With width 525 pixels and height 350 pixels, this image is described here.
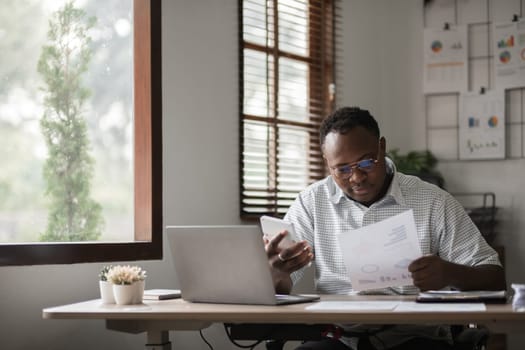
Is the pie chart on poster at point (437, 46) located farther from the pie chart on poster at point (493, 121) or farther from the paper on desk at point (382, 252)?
the paper on desk at point (382, 252)

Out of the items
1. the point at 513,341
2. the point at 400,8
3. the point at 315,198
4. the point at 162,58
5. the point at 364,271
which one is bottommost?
the point at 513,341

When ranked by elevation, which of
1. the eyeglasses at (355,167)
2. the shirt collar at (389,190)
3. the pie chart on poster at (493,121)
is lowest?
the shirt collar at (389,190)

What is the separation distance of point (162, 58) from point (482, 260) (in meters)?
1.63

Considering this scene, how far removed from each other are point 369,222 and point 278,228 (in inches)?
Answer: 17.1

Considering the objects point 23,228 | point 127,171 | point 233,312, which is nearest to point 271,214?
point 127,171

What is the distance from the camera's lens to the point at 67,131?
3055mm

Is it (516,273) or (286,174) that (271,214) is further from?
(516,273)

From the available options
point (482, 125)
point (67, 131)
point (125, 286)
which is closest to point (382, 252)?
point (125, 286)

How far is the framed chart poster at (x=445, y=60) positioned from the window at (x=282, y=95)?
0.61 metres

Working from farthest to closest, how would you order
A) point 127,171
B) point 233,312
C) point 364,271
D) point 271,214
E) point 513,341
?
point 513,341 < point 271,214 < point 127,171 < point 364,271 < point 233,312

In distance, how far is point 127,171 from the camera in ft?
10.7

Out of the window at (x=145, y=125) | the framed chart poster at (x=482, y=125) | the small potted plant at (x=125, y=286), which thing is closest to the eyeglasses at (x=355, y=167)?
the small potted plant at (x=125, y=286)

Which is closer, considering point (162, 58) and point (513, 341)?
point (162, 58)

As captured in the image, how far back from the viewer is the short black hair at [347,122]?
2.61 m
